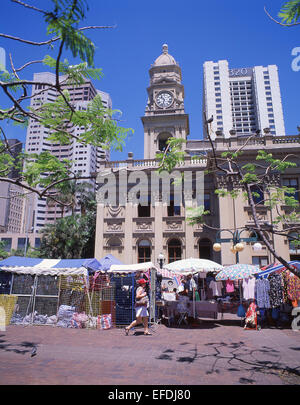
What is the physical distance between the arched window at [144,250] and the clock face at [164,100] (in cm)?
1631

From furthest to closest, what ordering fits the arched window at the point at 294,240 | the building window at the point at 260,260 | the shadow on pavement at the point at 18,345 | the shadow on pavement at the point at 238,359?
the building window at the point at 260,260 → the arched window at the point at 294,240 → the shadow on pavement at the point at 18,345 → the shadow on pavement at the point at 238,359

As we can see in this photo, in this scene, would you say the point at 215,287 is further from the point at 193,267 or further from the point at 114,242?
the point at 114,242

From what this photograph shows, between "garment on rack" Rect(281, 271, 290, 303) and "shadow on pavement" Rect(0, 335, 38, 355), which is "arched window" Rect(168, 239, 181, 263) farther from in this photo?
"shadow on pavement" Rect(0, 335, 38, 355)

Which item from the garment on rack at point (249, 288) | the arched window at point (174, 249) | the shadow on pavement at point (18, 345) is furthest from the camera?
the arched window at point (174, 249)

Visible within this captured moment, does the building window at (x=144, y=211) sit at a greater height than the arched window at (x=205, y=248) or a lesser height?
greater

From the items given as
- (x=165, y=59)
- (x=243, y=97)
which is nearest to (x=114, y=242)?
(x=165, y=59)

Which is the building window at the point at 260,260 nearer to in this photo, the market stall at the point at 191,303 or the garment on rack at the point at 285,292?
the market stall at the point at 191,303

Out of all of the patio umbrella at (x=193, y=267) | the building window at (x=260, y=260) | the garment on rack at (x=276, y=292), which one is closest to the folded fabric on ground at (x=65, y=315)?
the patio umbrella at (x=193, y=267)

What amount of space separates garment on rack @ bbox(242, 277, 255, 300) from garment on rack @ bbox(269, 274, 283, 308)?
113cm

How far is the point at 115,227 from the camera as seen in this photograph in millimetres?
27844

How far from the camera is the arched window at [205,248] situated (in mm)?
26641

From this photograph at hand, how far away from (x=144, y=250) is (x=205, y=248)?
5.62 m

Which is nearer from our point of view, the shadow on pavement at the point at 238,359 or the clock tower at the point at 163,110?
the shadow on pavement at the point at 238,359
